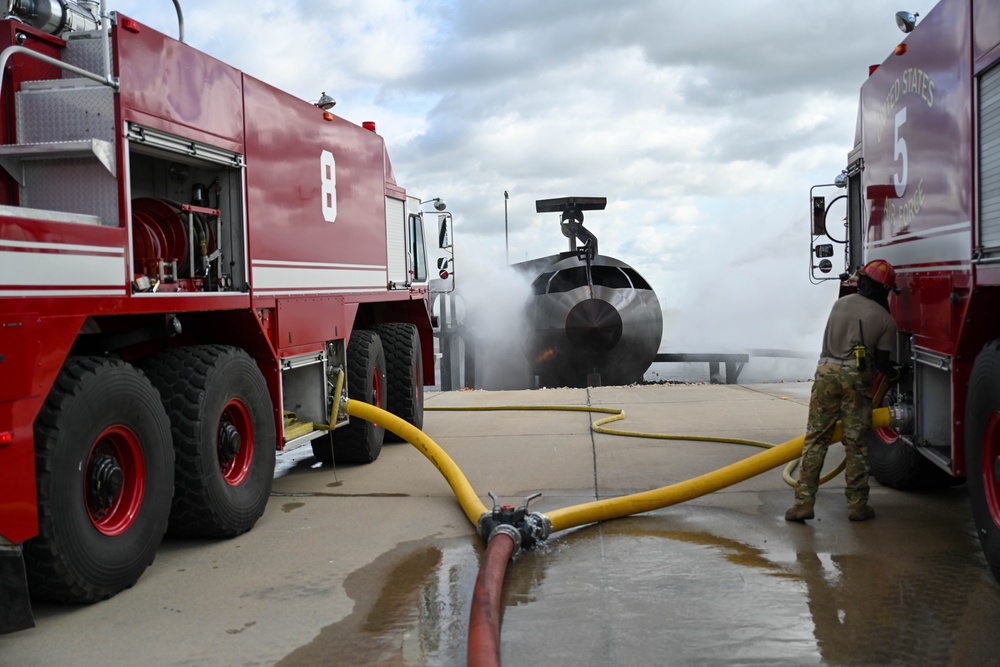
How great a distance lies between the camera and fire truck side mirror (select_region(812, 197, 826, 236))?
9438mm

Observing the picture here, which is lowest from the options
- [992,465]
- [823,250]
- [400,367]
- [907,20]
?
[992,465]

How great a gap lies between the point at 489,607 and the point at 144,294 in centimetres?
266

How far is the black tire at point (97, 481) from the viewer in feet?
15.2

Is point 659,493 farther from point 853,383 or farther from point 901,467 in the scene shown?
point 901,467

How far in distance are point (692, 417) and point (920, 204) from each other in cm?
664

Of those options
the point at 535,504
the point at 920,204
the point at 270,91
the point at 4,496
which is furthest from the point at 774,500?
the point at 4,496

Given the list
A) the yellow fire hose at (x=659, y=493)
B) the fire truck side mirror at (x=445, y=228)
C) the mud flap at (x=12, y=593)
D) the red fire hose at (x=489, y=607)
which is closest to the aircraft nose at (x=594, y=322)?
the fire truck side mirror at (x=445, y=228)

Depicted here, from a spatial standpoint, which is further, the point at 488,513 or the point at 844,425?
the point at 844,425

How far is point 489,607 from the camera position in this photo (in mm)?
4363

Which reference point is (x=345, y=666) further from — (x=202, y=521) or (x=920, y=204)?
(x=920, y=204)

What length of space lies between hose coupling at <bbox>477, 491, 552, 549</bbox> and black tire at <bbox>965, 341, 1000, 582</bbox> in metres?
2.50

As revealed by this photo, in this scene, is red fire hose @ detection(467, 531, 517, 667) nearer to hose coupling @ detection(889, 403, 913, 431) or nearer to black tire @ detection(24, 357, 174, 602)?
black tire @ detection(24, 357, 174, 602)

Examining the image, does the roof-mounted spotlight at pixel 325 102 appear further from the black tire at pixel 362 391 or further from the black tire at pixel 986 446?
the black tire at pixel 986 446

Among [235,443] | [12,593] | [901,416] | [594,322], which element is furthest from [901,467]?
[594,322]
